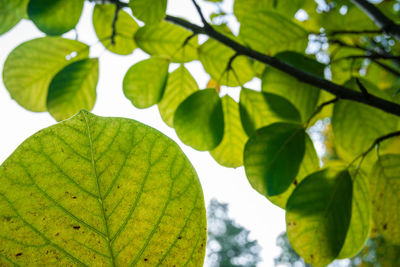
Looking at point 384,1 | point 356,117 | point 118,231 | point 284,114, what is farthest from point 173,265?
point 384,1

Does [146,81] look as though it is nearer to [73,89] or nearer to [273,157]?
[73,89]

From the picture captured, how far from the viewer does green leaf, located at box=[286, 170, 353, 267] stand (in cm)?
54

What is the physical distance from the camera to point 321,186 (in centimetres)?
55

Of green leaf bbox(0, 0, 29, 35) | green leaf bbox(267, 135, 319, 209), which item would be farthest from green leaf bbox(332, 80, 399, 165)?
green leaf bbox(0, 0, 29, 35)

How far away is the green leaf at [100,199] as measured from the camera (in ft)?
0.76

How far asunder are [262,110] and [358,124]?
23 centimetres

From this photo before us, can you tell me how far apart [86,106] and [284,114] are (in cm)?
47

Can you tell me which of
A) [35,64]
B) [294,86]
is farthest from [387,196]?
[35,64]

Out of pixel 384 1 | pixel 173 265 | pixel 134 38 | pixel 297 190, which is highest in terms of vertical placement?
pixel 384 1

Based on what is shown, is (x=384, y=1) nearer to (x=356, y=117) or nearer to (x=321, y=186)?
(x=356, y=117)

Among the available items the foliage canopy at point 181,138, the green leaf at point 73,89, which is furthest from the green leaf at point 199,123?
the green leaf at point 73,89

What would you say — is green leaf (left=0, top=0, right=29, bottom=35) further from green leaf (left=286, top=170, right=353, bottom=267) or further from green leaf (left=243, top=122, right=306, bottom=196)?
green leaf (left=286, top=170, right=353, bottom=267)

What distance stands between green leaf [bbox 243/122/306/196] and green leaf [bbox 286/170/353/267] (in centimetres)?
4

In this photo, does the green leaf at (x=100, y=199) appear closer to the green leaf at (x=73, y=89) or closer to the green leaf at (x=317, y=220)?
the green leaf at (x=317, y=220)
